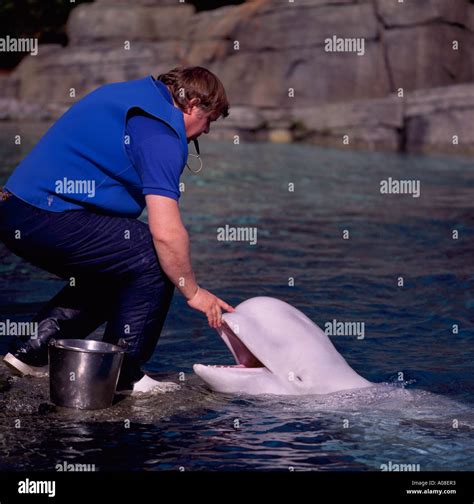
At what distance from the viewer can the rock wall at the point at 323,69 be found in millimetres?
20766

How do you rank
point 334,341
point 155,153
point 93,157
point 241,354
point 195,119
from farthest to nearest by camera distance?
point 334,341 → point 241,354 → point 195,119 → point 93,157 → point 155,153

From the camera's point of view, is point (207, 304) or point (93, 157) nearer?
point (93, 157)

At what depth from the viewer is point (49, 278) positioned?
852 centimetres

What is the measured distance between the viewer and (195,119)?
4449mm

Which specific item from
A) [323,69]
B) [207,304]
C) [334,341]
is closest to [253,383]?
[207,304]

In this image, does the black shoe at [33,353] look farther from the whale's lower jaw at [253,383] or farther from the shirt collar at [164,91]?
the shirt collar at [164,91]

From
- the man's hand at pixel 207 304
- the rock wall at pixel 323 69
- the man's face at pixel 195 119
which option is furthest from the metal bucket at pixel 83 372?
the rock wall at pixel 323 69

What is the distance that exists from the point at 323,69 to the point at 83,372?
1976 centimetres

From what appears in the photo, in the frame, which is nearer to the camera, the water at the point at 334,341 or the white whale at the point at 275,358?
the water at the point at 334,341

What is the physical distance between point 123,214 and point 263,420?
1.15 meters

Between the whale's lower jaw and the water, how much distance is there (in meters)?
0.04

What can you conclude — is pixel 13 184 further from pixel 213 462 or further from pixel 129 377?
pixel 213 462

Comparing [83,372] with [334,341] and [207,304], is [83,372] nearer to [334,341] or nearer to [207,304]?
[207,304]

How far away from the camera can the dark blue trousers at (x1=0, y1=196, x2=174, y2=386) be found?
4414 mm
